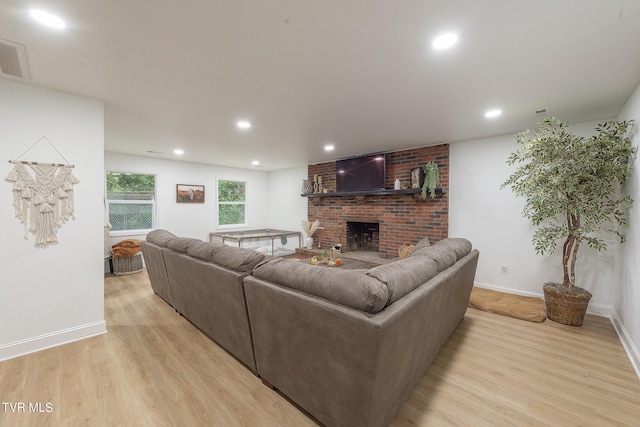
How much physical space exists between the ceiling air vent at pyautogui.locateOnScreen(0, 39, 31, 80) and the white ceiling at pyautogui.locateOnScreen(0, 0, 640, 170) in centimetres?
6

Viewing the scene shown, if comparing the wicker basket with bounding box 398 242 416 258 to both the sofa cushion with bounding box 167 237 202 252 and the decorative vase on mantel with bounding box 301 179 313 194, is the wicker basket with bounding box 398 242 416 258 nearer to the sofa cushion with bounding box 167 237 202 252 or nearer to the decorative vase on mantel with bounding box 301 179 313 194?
the decorative vase on mantel with bounding box 301 179 313 194

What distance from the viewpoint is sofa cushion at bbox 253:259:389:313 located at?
4.13 feet

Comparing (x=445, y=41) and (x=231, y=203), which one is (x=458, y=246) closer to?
(x=445, y=41)

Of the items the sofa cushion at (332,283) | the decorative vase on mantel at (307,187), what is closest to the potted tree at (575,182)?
the sofa cushion at (332,283)

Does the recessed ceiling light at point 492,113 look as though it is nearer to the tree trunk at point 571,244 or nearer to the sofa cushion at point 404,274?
the tree trunk at point 571,244

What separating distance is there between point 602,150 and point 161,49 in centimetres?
390

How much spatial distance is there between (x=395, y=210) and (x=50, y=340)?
4.68 m

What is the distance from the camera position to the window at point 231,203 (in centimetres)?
669

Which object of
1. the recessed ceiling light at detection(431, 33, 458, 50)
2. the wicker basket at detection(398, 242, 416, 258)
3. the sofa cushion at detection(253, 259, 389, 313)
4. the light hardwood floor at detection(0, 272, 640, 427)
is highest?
the recessed ceiling light at detection(431, 33, 458, 50)

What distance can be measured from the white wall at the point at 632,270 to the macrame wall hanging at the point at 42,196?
4974mm

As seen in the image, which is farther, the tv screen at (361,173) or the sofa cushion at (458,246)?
the tv screen at (361,173)

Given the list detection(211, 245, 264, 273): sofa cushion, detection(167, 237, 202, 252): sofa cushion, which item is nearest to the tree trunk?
detection(211, 245, 264, 273): sofa cushion

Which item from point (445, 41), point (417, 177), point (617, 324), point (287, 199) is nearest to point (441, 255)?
point (445, 41)

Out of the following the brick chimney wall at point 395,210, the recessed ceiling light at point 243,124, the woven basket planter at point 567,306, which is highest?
the recessed ceiling light at point 243,124
